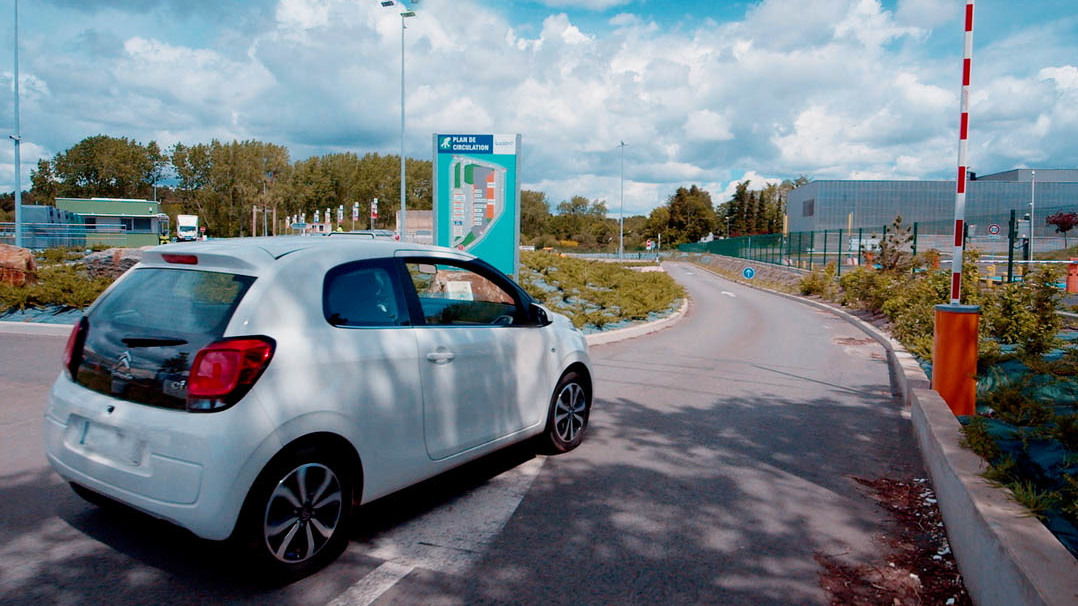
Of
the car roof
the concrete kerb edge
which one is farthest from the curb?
the concrete kerb edge

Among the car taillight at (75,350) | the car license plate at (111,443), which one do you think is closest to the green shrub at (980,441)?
the car license plate at (111,443)

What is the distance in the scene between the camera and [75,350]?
3.88 metres

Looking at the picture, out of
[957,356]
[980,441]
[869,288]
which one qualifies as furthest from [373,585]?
[869,288]

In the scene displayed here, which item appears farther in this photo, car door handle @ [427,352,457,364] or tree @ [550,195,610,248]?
tree @ [550,195,610,248]

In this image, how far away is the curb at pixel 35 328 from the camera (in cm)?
1186

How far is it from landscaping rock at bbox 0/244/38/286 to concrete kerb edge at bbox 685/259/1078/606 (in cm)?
1681

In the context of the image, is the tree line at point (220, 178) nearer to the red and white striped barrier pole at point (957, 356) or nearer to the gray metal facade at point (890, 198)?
the gray metal facade at point (890, 198)

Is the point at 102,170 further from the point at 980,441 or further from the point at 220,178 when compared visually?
the point at 980,441

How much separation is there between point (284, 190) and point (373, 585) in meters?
78.8

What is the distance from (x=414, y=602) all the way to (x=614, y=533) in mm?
1363

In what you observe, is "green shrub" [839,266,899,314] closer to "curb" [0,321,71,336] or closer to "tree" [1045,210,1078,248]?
"tree" [1045,210,1078,248]

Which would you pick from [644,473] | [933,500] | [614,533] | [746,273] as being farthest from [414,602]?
[746,273]

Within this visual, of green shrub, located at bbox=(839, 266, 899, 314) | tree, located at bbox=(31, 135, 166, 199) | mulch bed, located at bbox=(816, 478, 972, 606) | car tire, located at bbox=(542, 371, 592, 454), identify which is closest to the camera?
mulch bed, located at bbox=(816, 478, 972, 606)

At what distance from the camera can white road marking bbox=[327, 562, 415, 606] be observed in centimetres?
341
